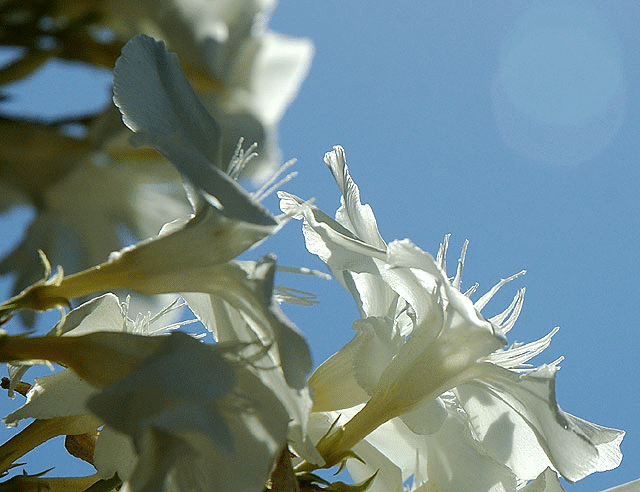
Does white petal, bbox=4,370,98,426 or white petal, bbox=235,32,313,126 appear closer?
white petal, bbox=4,370,98,426

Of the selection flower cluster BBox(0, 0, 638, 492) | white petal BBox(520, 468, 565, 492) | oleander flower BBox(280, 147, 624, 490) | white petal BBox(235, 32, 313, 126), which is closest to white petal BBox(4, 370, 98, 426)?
flower cluster BBox(0, 0, 638, 492)

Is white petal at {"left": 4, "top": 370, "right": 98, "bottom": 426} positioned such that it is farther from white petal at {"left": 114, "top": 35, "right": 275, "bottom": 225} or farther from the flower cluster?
white petal at {"left": 114, "top": 35, "right": 275, "bottom": 225}

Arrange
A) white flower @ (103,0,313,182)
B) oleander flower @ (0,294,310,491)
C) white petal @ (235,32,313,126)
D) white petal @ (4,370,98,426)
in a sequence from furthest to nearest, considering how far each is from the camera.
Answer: white petal @ (235,32,313,126) → white flower @ (103,0,313,182) → white petal @ (4,370,98,426) → oleander flower @ (0,294,310,491)

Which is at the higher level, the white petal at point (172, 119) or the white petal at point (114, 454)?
the white petal at point (172, 119)

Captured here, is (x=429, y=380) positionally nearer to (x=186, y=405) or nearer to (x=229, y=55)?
(x=186, y=405)

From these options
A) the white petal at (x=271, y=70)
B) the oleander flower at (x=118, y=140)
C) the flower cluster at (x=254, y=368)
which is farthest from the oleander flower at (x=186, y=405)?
the white petal at (x=271, y=70)

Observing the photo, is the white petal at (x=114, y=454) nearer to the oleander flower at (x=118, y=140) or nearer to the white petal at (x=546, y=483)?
the white petal at (x=546, y=483)

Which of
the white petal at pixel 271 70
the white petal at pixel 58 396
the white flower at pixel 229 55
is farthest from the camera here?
the white petal at pixel 271 70

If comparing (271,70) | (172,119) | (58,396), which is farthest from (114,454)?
(271,70)

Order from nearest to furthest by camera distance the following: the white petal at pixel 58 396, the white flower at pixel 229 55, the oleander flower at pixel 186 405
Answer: the oleander flower at pixel 186 405 → the white petal at pixel 58 396 → the white flower at pixel 229 55
